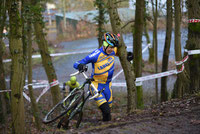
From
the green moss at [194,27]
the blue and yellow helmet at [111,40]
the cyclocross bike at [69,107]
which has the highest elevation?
the green moss at [194,27]

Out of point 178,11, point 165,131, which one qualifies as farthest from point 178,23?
point 165,131

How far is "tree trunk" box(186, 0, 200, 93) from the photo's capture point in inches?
287

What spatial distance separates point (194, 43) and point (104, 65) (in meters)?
3.01

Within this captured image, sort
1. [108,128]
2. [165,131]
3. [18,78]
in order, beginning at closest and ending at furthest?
1. [165,131]
2. [108,128]
3. [18,78]

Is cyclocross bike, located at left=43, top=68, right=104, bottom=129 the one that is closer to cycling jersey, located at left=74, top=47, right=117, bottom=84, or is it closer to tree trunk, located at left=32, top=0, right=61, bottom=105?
cycling jersey, located at left=74, top=47, right=117, bottom=84

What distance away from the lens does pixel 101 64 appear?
6.33m

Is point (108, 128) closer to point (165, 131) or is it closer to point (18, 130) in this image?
point (165, 131)

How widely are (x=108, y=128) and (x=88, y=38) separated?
101 ft

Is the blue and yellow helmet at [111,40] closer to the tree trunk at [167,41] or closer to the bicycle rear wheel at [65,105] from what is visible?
the bicycle rear wheel at [65,105]

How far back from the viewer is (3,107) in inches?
378

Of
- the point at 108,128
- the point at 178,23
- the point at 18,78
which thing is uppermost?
the point at 178,23

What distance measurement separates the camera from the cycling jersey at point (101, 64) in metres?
6.25

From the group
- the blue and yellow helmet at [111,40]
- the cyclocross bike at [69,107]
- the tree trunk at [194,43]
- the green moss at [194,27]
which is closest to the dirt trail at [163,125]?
the cyclocross bike at [69,107]

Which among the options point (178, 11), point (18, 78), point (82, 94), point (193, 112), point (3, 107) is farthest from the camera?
point (3, 107)
